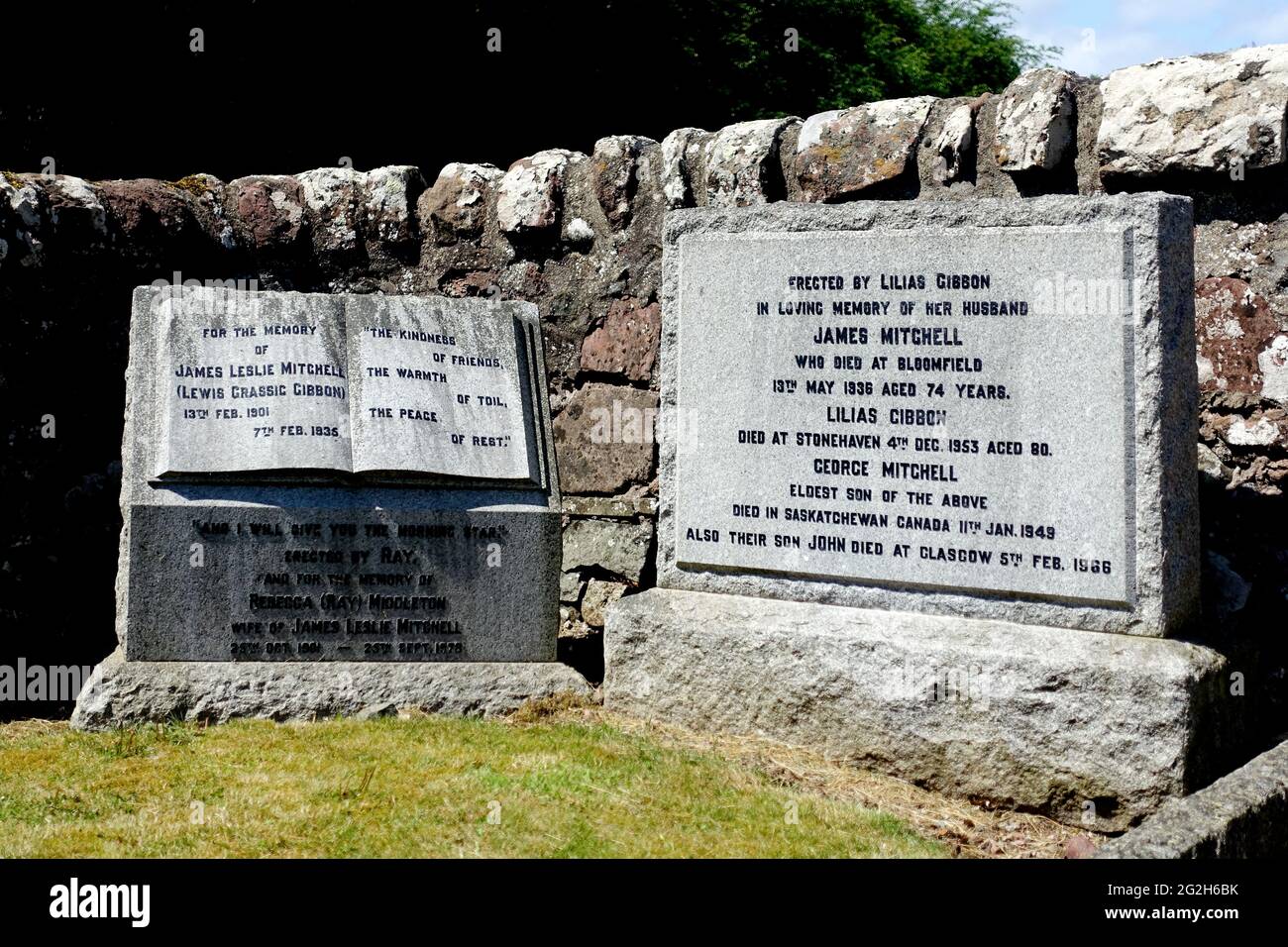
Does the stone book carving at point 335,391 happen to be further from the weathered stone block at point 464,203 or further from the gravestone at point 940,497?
the weathered stone block at point 464,203

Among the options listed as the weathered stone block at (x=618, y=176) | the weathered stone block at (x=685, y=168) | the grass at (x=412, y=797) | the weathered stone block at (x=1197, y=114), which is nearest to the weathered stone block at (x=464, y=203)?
the weathered stone block at (x=618, y=176)

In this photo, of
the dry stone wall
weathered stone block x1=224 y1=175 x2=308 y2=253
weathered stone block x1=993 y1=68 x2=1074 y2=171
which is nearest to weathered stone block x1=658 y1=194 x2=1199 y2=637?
the dry stone wall

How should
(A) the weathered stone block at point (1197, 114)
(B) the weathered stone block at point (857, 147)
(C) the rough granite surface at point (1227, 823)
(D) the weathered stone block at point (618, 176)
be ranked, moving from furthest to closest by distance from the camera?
(D) the weathered stone block at point (618, 176)
(B) the weathered stone block at point (857, 147)
(A) the weathered stone block at point (1197, 114)
(C) the rough granite surface at point (1227, 823)

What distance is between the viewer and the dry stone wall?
440 cm

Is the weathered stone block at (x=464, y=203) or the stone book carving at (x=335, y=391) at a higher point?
the weathered stone block at (x=464, y=203)

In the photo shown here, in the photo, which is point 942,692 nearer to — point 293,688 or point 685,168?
point 293,688

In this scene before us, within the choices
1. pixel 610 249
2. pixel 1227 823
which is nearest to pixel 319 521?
pixel 610 249

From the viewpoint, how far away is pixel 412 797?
12.3ft

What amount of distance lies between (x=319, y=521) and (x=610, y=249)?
6.02ft

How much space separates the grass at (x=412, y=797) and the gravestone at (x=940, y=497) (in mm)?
400

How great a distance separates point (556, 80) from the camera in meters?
12.9

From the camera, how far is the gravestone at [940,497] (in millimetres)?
3908
